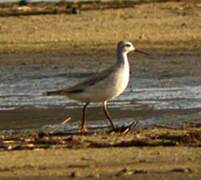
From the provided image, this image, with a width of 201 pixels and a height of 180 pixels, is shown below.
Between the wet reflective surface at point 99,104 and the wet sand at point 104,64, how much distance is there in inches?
8.5

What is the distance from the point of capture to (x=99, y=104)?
58.1ft

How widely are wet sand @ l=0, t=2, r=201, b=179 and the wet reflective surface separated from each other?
215 millimetres

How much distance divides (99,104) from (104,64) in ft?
19.3

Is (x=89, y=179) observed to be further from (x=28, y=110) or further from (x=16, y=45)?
(x=16, y=45)

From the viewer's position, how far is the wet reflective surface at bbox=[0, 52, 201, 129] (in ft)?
53.8

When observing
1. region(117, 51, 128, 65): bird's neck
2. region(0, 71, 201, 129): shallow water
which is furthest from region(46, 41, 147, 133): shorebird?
region(0, 71, 201, 129): shallow water

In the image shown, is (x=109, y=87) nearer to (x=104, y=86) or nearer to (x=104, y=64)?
(x=104, y=86)

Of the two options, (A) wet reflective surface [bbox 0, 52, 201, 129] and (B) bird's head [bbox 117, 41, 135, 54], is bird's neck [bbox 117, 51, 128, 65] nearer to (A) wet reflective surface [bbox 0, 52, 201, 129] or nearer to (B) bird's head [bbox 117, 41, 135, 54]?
(B) bird's head [bbox 117, 41, 135, 54]

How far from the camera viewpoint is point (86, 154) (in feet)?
41.2

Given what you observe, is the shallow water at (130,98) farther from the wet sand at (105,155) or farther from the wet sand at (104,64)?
the wet sand at (105,155)

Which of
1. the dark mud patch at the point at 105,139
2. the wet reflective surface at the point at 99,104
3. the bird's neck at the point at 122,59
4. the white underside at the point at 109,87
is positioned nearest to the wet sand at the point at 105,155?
the dark mud patch at the point at 105,139

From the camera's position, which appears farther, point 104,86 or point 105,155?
point 104,86

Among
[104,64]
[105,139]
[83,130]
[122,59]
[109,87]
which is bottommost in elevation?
[104,64]

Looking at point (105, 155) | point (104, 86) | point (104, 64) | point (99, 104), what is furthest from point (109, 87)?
point (104, 64)
